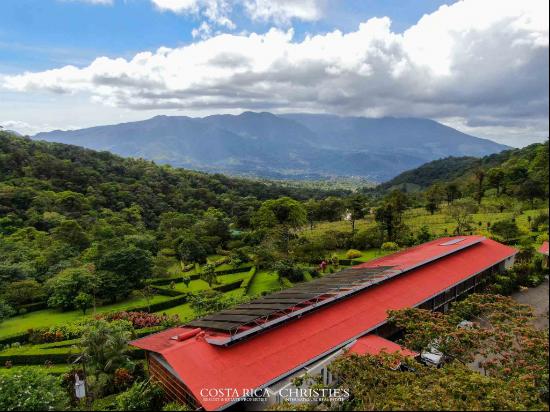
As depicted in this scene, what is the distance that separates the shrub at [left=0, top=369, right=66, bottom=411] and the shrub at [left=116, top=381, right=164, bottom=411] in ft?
6.21

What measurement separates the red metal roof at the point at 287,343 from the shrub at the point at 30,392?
11.0 ft

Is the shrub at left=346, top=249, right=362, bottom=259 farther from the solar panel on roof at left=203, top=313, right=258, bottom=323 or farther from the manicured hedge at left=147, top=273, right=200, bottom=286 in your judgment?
the solar panel on roof at left=203, top=313, right=258, bottom=323

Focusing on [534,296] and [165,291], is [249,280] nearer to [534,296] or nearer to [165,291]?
[165,291]

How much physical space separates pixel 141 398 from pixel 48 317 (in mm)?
19299

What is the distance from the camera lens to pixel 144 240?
44062 mm

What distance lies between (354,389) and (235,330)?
211 inches

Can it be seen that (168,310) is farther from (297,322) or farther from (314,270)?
(297,322)

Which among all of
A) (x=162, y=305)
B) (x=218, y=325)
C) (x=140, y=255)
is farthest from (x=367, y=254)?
(x=218, y=325)

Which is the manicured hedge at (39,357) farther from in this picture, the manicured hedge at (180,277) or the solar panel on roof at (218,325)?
the manicured hedge at (180,277)

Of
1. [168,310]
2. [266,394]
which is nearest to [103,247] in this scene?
[168,310]

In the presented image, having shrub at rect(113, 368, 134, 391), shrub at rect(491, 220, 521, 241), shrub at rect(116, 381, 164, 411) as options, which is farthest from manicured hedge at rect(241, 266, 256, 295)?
shrub at rect(491, 220, 521, 241)

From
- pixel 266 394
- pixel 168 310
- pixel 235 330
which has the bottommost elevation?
pixel 168 310

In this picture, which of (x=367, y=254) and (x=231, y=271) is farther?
(x=367, y=254)

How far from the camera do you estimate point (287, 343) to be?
1505 centimetres
